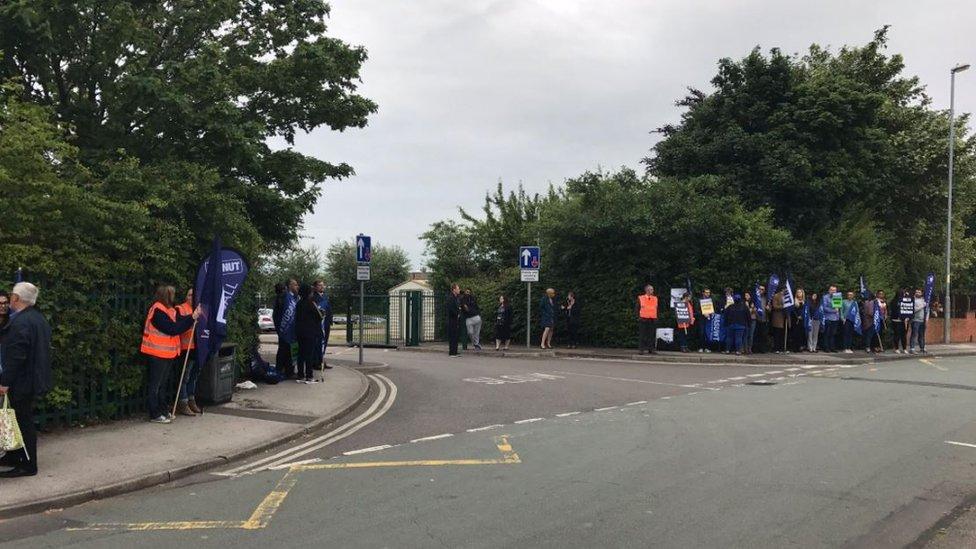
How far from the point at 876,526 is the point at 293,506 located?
440cm

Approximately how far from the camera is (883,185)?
2702 centimetres

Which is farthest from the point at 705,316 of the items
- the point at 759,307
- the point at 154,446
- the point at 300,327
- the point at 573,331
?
the point at 154,446

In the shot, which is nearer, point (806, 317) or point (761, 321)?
point (761, 321)

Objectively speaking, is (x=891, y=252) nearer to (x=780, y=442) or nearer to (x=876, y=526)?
(x=780, y=442)

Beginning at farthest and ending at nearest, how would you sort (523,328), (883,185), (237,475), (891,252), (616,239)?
1. (891,252)
2. (883,185)
3. (523,328)
4. (616,239)
5. (237,475)

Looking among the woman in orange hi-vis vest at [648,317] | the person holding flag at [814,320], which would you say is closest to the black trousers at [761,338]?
the person holding flag at [814,320]

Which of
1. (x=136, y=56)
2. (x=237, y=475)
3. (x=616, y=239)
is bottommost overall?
(x=237, y=475)

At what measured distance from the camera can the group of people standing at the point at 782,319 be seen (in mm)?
19328

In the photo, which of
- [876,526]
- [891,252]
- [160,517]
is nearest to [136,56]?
[160,517]

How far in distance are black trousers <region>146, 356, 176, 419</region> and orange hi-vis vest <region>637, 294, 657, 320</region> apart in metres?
13.0

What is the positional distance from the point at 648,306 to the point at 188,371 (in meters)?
12.8

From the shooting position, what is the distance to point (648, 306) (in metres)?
19.2

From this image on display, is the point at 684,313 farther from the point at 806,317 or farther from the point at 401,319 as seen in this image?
the point at 401,319

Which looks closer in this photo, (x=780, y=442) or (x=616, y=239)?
(x=780, y=442)
